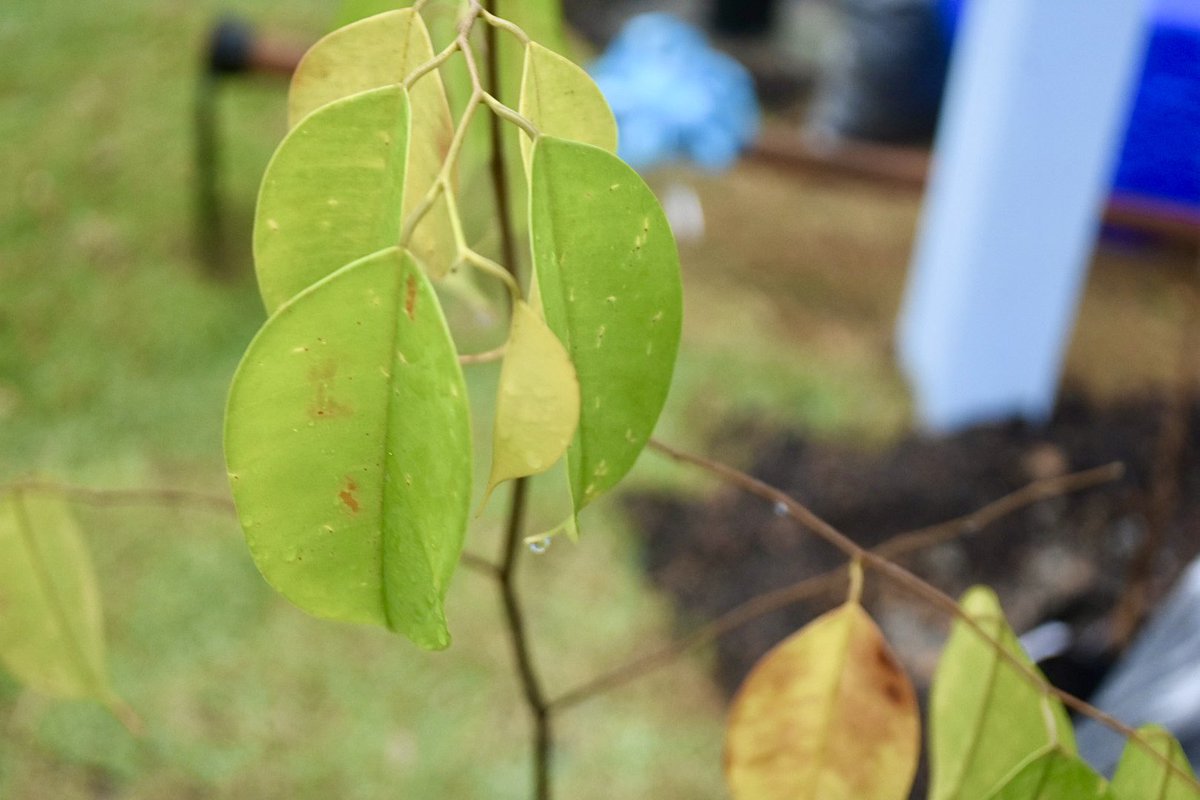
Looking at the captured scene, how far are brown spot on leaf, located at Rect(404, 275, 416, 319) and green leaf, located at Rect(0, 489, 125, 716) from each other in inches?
13.6

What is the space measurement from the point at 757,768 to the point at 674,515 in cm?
113

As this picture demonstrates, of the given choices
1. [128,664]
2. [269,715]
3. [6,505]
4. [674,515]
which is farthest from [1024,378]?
[6,505]

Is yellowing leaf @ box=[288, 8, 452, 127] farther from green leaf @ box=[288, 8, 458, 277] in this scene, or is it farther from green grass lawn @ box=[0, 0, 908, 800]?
green grass lawn @ box=[0, 0, 908, 800]

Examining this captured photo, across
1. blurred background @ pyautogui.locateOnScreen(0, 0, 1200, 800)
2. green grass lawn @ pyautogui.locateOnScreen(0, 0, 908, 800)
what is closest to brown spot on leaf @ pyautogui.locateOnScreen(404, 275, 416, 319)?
blurred background @ pyautogui.locateOnScreen(0, 0, 1200, 800)

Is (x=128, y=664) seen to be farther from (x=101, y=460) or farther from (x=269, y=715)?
(x=101, y=460)

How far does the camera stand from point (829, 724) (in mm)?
439

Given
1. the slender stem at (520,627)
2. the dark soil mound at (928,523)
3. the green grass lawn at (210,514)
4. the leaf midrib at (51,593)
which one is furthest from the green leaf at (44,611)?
the dark soil mound at (928,523)

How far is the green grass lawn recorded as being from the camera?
49.5 inches

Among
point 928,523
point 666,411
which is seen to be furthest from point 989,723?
point 666,411

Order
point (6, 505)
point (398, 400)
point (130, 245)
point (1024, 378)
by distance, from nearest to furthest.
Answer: point (398, 400) → point (6, 505) → point (1024, 378) → point (130, 245)

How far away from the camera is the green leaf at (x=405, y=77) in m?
0.36

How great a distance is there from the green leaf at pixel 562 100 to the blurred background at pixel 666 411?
857mm

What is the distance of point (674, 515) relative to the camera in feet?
5.16

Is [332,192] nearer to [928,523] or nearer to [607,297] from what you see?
[607,297]
